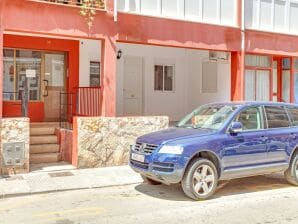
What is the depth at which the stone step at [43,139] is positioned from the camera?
12100mm

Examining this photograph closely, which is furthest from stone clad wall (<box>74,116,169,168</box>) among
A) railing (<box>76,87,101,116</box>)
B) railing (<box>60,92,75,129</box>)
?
railing (<box>60,92,75,129</box>)

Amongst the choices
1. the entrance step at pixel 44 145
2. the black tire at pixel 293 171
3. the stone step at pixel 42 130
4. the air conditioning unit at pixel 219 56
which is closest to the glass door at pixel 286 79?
the air conditioning unit at pixel 219 56

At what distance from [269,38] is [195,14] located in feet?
10.9

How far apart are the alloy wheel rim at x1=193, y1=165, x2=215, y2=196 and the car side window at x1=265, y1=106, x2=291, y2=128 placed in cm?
187

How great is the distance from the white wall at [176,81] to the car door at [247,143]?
814 centimetres

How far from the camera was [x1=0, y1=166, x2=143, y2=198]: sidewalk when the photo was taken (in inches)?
357

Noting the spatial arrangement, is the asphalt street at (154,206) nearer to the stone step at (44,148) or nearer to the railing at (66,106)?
the stone step at (44,148)

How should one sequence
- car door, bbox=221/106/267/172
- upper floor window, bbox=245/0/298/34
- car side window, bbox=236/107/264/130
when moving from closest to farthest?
car door, bbox=221/106/267/172
car side window, bbox=236/107/264/130
upper floor window, bbox=245/0/298/34

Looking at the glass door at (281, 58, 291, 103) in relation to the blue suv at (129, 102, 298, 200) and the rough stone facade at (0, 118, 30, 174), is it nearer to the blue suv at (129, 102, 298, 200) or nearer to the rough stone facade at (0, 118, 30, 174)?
the blue suv at (129, 102, 298, 200)

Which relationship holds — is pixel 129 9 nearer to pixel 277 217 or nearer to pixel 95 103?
pixel 95 103

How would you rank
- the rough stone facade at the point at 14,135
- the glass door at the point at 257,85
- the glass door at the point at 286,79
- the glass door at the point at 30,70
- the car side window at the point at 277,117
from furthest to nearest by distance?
1. the glass door at the point at 286,79
2. the glass door at the point at 257,85
3. the glass door at the point at 30,70
4. the rough stone facade at the point at 14,135
5. the car side window at the point at 277,117

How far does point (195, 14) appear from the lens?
43.7ft

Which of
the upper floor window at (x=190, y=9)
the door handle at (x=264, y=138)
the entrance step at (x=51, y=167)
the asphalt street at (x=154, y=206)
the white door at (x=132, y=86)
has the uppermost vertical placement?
A: the upper floor window at (x=190, y=9)

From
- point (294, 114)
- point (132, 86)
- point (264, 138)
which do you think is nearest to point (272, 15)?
point (132, 86)
